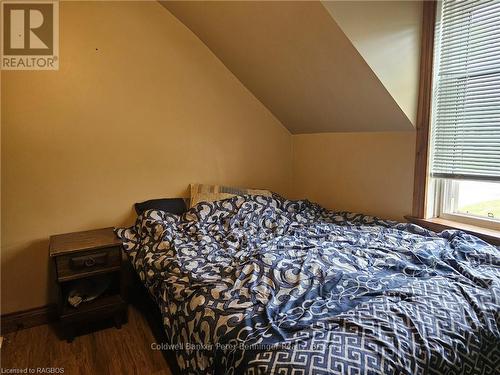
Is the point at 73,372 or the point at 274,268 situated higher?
the point at 274,268

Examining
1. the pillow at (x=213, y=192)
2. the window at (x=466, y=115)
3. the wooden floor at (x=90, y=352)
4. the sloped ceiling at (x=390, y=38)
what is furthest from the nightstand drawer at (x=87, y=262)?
the window at (x=466, y=115)

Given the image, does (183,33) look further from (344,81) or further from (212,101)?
(344,81)

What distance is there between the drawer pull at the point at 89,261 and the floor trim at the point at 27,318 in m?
0.56

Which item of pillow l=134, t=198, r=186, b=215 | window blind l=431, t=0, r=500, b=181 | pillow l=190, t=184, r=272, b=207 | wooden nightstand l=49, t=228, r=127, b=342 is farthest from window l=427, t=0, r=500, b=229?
wooden nightstand l=49, t=228, r=127, b=342

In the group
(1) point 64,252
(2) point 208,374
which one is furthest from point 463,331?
(1) point 64,252

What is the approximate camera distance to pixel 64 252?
1.91m

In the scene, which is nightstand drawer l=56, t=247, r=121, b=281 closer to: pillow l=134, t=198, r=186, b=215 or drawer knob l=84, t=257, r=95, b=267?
drawer knob l=84, t=257, r=95, b=267

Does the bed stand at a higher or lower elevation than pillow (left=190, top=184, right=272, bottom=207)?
lower

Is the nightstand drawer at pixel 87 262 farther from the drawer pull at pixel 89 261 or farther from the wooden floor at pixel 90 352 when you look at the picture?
the wooden floor at pixel 90 352

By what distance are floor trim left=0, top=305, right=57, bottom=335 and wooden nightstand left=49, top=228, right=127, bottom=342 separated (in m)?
0.28

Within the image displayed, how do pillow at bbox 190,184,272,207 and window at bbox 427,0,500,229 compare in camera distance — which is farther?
pillow at bbox 190,184,272,207

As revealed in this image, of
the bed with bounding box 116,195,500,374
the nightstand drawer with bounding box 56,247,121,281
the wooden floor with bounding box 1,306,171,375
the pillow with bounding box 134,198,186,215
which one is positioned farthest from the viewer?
the pillow with bounding box 134,198,186,215

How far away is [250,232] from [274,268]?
2.22 feet

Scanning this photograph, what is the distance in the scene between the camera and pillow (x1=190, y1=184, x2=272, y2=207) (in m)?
2.55
